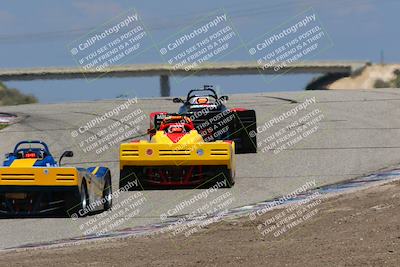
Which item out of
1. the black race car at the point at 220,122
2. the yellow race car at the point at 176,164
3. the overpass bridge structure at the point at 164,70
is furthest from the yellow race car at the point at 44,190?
the overpass bridge structure at the point at 164,70

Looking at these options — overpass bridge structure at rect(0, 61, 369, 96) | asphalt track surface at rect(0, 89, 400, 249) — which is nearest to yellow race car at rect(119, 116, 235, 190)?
asphalt track surface at rect(0, 89, 400, 249)

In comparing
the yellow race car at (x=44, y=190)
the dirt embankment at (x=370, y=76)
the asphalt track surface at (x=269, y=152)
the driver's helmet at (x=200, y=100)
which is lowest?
the dirt embankment at (x=370, y=76)

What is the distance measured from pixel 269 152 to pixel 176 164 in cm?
544

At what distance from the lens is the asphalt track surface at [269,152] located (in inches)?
589

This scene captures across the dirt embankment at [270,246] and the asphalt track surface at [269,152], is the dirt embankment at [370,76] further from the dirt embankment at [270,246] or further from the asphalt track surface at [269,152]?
the dirt embankment at [270,246]

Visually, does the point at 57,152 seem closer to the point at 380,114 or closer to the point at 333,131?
the point at 333,131

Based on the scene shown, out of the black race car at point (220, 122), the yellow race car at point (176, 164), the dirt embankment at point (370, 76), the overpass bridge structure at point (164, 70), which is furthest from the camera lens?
the overpass bridge structure at point (164, 70)

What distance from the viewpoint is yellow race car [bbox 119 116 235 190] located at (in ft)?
57.9

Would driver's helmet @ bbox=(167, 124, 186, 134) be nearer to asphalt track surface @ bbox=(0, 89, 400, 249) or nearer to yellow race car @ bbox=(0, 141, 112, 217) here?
asphalt track surface @ bbox=(0, 89, 400, 249)

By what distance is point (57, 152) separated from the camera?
25.0 m

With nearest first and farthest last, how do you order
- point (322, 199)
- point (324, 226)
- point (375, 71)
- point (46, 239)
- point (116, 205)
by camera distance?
point (324, 226), point (46, 239), point (322, 199), point (116, 205), point (375, 71)

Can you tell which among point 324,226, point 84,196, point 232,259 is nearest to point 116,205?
point 84,196

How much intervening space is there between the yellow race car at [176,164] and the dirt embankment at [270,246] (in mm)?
4239

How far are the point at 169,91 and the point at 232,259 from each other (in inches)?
3006
